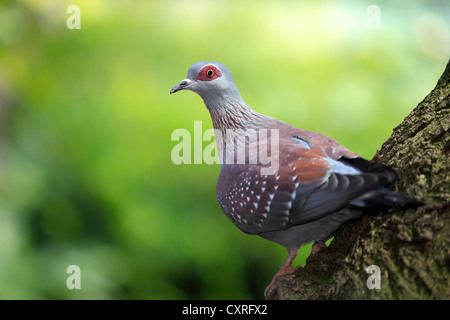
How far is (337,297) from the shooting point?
1.84 m

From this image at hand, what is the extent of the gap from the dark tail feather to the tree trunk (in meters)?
0.07

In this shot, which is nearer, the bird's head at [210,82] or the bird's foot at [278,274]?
the bird's foot at [278,274]

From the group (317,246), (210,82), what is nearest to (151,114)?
(210,82)

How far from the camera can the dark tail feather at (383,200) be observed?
1764mm

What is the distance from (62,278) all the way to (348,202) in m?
3.05

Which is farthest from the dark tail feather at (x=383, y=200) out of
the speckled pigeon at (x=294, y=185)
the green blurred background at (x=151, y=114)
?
the green blurred background at (x=151, y=114)

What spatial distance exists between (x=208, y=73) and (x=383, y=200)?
158cm

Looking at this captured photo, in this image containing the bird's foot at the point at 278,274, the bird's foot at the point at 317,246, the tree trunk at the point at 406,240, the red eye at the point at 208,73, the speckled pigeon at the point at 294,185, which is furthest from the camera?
the red eye at the point at 208,73

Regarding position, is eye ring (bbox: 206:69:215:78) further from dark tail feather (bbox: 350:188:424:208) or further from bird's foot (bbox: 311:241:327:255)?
dark tail feather (bbox: 350:188:424:208)

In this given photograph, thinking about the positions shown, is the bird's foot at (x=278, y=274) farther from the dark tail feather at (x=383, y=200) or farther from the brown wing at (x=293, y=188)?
the dark tail feather at (x=383, y=200)

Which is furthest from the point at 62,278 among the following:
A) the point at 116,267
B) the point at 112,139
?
the point at 112,139

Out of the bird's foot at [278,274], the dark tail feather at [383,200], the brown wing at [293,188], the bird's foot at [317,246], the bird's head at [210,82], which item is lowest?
the bird's foot at [278,274]

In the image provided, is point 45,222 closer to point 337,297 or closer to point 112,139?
point 112,139

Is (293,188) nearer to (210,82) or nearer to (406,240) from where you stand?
(406,240)
